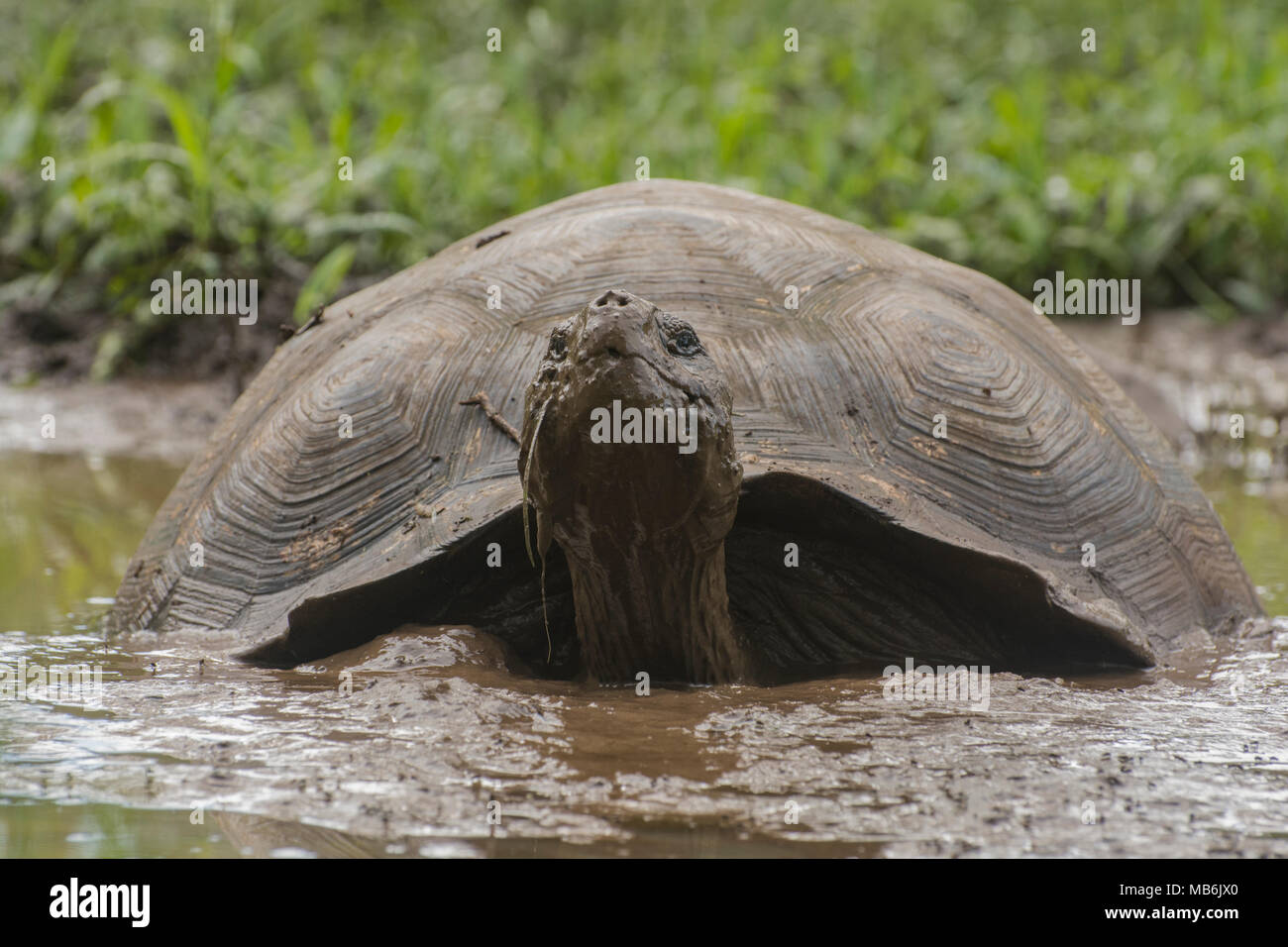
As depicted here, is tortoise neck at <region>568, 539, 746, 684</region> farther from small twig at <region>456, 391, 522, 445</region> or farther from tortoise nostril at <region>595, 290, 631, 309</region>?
tortoise nostril at <region>595, 290, 631, 309</region>

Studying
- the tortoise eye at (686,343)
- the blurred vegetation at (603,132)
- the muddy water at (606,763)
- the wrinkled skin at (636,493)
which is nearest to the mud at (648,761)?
the muddy water at (606,763)

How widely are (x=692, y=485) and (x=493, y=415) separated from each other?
2.17ft

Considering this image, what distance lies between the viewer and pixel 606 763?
2.73 meters

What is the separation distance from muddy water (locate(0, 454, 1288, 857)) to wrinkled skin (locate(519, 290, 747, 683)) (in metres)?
0.14

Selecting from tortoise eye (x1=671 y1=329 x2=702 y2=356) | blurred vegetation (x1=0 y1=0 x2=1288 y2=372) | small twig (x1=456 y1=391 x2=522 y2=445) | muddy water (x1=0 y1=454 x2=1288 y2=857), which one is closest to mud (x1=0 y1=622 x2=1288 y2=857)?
muddy water (x1=0 y1=454 x2=1288 y2=857)

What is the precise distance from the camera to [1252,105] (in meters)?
10.5

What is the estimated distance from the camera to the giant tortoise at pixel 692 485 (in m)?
3.18

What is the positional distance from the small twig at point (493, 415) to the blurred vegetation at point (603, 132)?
4.47 meters

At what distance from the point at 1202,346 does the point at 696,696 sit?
640cm

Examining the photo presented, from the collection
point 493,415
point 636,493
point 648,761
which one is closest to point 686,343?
point 636,493

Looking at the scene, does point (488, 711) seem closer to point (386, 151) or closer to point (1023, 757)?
point (1023, 757)

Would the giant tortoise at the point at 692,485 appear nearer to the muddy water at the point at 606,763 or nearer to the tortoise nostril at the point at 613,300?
the tortoise nostril at the point at 613,300

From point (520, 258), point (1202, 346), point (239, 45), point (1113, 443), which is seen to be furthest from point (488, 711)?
point (239, 45)

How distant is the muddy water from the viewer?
2.38 meters
